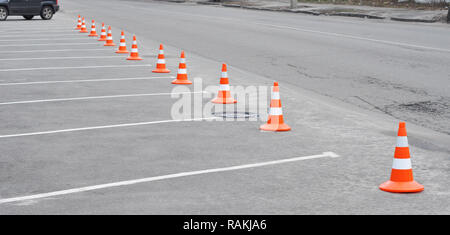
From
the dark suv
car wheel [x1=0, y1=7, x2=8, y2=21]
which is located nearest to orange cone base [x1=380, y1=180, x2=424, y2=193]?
the dark suv

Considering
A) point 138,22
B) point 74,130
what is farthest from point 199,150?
point 138,22

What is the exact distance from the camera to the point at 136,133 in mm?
8320

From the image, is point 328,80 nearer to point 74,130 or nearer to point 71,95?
point 71,95

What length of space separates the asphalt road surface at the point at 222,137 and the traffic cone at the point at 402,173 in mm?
88

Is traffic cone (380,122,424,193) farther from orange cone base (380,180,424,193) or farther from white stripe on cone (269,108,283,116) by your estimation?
white stripe on cone (269,108,283,116)

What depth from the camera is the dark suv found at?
33.5 metres

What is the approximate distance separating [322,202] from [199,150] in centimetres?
221

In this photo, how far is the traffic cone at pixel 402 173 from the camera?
583cm

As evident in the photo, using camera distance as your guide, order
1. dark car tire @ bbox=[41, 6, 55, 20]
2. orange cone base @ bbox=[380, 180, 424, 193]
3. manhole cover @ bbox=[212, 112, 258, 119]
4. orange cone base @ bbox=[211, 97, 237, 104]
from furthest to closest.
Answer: dark car tire @ bbox=[41, 6, 55, 20]
orange cone base @ bbox=[211, 97, 237, 104]
manhole cover @ bbox=[212, 112, 258, 119]
orange cone base @ bbox=[380, 180, 424, 193]

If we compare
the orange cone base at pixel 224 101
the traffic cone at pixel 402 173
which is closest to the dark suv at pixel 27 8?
the orange cone base at pixel 224 101

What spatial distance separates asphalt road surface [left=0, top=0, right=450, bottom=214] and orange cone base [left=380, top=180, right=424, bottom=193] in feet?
0.19

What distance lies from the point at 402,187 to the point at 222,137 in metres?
Answer: 2.81

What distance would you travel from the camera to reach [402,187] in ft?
19.1
